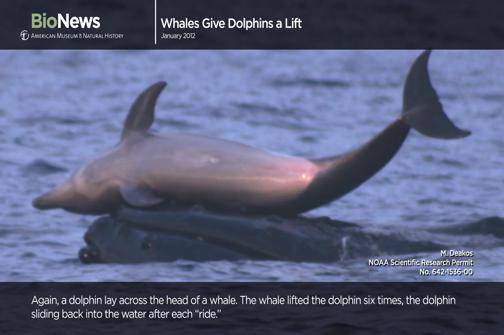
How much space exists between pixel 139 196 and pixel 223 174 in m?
0.94

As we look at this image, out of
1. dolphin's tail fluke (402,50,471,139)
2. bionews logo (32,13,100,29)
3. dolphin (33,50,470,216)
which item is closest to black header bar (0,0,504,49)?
bionews logo (32,13,100,29)

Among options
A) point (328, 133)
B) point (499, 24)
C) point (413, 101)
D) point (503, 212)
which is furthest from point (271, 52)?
point (413, 101)

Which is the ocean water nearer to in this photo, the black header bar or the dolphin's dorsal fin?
the black header bar

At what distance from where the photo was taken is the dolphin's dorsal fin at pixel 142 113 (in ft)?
48.5

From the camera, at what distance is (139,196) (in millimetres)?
14102

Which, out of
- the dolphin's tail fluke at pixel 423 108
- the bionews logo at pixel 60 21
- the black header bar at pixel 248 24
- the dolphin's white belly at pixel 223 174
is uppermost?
the black header bar at pixel 248 24

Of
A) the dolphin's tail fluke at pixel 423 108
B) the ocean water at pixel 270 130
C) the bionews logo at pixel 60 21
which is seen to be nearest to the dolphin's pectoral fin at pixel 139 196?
the ocean water at pixel 270 130

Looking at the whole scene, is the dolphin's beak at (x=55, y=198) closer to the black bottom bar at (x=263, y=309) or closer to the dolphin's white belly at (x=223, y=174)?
the dolphin's white belly at (x=223, y=174)

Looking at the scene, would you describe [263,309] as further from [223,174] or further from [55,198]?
[55,198]

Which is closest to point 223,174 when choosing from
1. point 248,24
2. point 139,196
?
point 139,196

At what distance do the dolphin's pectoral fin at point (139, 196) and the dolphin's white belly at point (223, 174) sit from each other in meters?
0.14

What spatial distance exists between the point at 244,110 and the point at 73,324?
1146 centimetres

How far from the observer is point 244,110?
2311cm

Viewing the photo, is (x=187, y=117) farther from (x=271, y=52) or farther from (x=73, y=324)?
(x=73, y=324)
